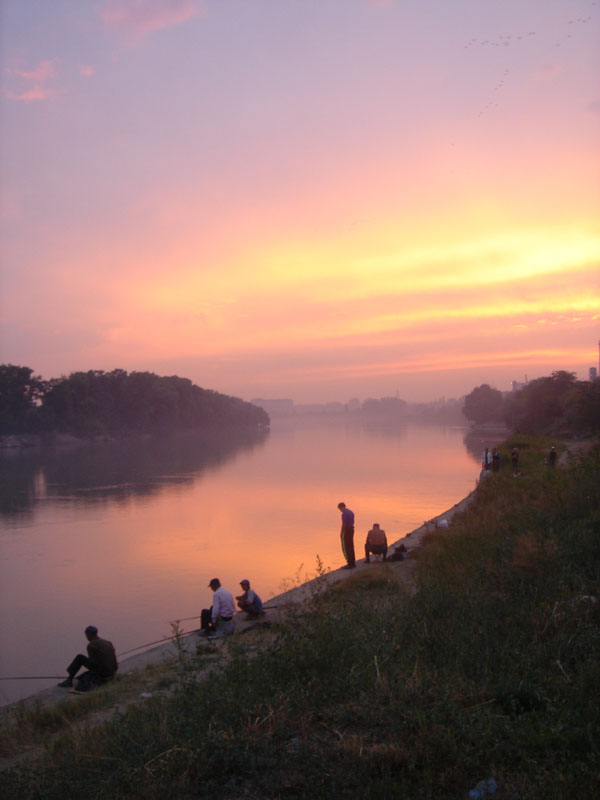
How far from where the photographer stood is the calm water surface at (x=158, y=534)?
39.7 feet

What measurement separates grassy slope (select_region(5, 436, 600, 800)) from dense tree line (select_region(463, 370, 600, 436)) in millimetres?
27430

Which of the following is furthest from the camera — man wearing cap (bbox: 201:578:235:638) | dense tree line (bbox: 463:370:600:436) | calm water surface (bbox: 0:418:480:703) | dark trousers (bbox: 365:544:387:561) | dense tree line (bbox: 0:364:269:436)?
dense tree line (bbox: 0:364:269:436)

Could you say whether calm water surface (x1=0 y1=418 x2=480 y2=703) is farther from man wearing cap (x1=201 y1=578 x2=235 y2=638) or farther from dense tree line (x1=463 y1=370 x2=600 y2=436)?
dense tree line (x1=463 y1=370 x2=600 y2=436)

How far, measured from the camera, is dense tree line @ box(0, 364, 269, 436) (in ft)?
247

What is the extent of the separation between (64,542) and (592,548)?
52.2 ft

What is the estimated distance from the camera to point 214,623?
9.73m

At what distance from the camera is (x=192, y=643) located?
30.1ft

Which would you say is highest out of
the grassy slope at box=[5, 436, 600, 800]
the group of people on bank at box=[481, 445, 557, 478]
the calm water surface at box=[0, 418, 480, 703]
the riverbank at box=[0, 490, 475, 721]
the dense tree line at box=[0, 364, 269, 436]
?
the dense tree line at box=[0, 364, 269, 436]

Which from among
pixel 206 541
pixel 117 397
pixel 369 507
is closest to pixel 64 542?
pixel 206 541

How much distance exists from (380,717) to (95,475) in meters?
37.5

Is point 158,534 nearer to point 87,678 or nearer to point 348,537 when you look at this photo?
point 348,537

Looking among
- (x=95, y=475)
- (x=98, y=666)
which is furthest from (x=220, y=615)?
(x=95, y=475)

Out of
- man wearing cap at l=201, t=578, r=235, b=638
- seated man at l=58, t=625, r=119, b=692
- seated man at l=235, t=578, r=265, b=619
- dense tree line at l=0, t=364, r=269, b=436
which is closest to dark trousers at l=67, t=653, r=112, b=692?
seated man at l=58, t=625, r=119, b=692

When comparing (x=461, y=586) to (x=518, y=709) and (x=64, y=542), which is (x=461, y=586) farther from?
(x=64, y=542)
